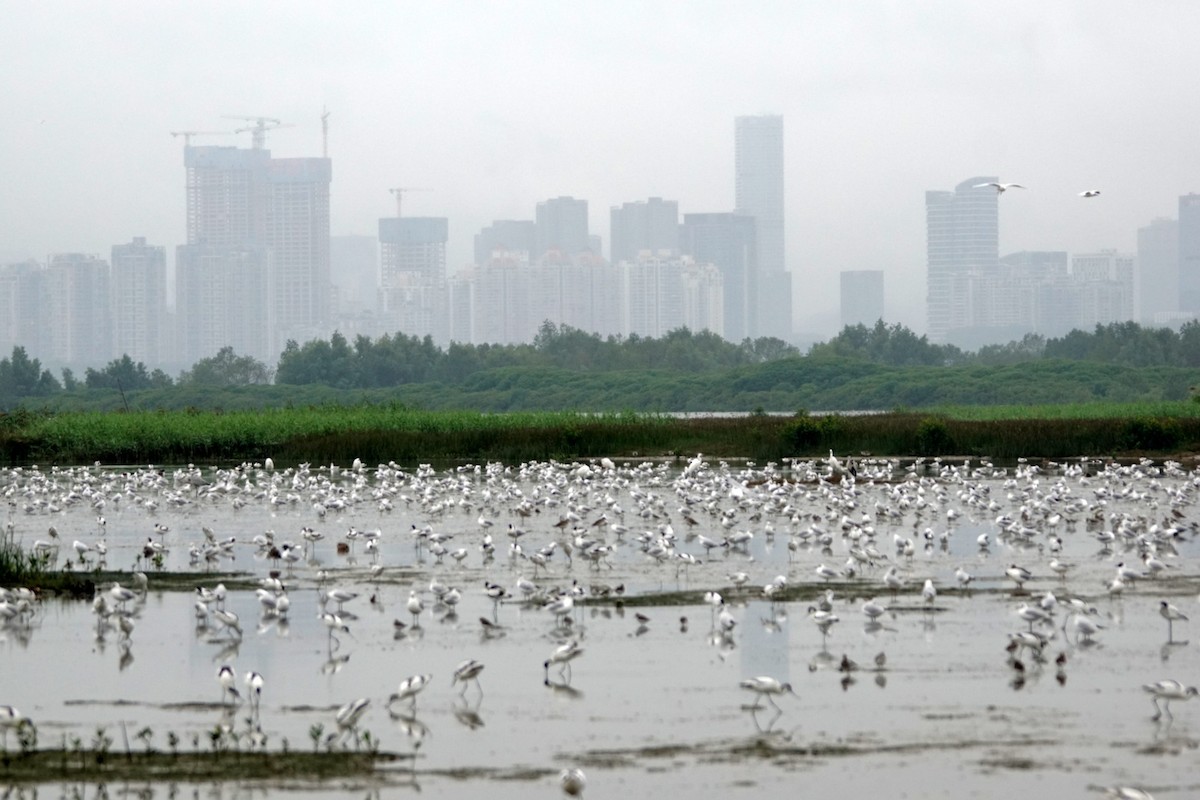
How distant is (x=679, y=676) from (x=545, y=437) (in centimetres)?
2874

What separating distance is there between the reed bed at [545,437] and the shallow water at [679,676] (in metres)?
17.4

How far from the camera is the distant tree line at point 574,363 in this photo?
9381cm

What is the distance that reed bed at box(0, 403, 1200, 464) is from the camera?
130 ft

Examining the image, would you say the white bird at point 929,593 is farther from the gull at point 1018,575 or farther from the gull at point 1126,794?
the gull at point 1126,794

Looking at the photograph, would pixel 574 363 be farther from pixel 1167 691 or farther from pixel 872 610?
pixel 1167 691

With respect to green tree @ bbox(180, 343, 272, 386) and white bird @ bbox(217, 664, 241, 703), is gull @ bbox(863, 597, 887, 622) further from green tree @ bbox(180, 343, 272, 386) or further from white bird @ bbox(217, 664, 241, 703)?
green tree @ bbox(180, 343, 272, 386)

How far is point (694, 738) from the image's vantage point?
35.2 ft

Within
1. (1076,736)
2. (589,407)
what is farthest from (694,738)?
(589,407)

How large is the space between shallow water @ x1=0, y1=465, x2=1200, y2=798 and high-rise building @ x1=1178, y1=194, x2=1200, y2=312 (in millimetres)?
179220

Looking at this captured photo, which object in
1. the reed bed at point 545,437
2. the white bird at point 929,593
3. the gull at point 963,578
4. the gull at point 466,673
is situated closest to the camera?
the gull at point 466,673

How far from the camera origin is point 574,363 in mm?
112375

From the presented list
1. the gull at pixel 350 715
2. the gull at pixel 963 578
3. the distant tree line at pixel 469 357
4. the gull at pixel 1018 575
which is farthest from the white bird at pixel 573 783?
the distant tree line at pixel 469 357

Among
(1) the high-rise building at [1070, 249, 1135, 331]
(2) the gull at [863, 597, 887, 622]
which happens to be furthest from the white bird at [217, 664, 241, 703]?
(1) the high-rise building at [1070, 249, 1135, 331]

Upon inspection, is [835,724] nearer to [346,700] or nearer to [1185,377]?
[346,700]
